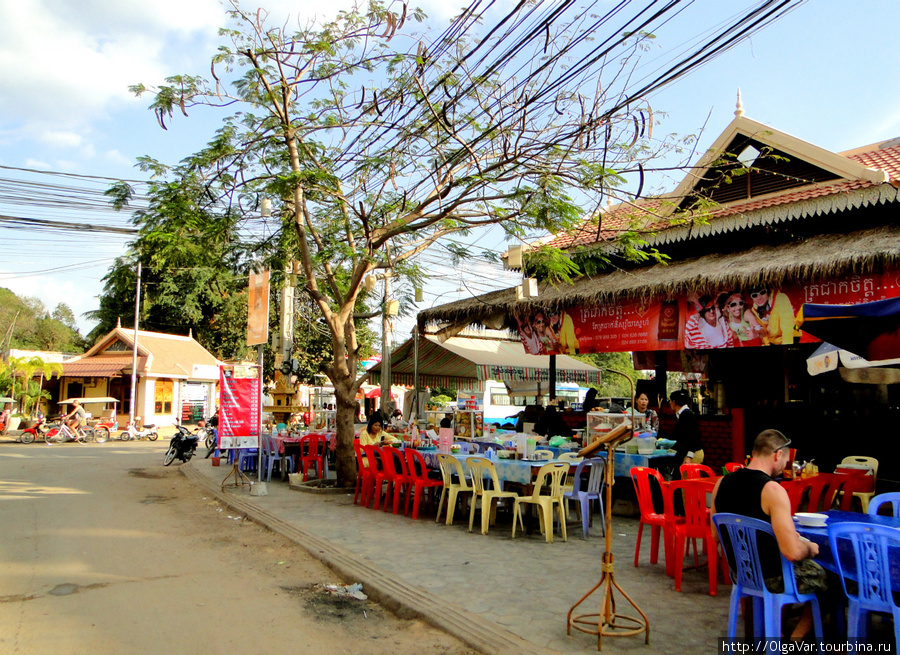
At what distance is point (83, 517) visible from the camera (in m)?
9.06

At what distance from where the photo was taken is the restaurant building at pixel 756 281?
8.84 metres

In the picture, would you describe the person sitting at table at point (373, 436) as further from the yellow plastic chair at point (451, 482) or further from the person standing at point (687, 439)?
the person standing at point (687, 439)

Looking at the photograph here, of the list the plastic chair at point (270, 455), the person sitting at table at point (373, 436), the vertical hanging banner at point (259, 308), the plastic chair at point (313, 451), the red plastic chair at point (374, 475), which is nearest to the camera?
the red plastic chair at point (374, 475)

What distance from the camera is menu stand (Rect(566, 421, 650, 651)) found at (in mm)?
4152

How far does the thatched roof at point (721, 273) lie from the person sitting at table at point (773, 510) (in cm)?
525

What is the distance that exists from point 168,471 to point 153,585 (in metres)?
10.8

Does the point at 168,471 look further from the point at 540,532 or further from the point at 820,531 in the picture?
the point at 820,531

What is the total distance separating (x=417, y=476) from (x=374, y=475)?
3.18 feet

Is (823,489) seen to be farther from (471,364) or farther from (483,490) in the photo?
(471,364)

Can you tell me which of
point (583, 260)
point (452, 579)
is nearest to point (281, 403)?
point (583, 260)

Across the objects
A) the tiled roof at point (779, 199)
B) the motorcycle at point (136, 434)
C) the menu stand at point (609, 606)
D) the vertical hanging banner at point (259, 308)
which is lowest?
the motorcycle at point (136, 434)

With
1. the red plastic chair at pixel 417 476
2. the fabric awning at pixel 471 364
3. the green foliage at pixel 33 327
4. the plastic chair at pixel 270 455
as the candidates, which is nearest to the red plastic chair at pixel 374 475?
the red plastic chair at pixel 417 476

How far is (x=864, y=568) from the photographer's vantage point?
11.5 feet

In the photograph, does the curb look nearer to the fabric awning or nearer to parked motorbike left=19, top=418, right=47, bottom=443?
the fabric awning
